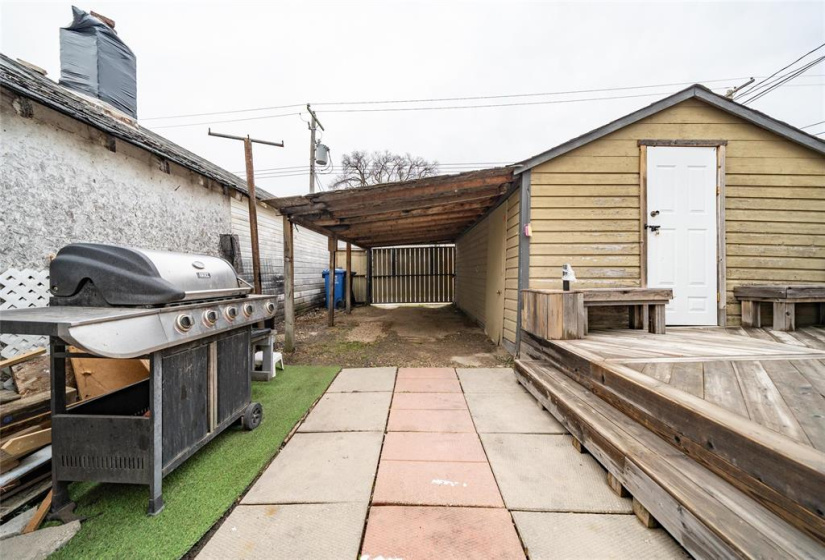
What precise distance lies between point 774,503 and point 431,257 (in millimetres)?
9722

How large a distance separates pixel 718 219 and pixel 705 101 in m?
1.53

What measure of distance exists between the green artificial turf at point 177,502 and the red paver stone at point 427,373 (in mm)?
1483

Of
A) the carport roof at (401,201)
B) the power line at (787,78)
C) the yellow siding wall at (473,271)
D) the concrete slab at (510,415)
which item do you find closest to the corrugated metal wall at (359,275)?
the yellow siding wall at (473,271)

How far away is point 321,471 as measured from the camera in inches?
72.9

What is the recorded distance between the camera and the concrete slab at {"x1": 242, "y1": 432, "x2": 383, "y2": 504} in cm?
163

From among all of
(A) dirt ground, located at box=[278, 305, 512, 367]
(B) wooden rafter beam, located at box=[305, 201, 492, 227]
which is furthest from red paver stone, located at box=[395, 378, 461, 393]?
(B) wooden rafter beam, located at box=[305, 201, 492, 227]

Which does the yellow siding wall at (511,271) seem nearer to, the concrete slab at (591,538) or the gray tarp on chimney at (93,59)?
the concrete slab at (591,538)

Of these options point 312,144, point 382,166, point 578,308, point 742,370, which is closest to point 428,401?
point 578,308

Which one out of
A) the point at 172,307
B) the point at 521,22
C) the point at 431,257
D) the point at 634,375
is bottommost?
the point at 634,375

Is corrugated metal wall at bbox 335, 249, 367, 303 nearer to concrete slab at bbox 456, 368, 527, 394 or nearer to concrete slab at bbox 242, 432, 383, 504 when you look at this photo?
concrete slab at bbox 456, 368, 527, 394

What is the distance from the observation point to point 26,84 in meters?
2.57

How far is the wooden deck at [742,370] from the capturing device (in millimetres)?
1379

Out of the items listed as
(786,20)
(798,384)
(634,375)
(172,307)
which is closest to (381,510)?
(172,307)

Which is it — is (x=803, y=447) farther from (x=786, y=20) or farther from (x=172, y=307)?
(x=786, y=20)
